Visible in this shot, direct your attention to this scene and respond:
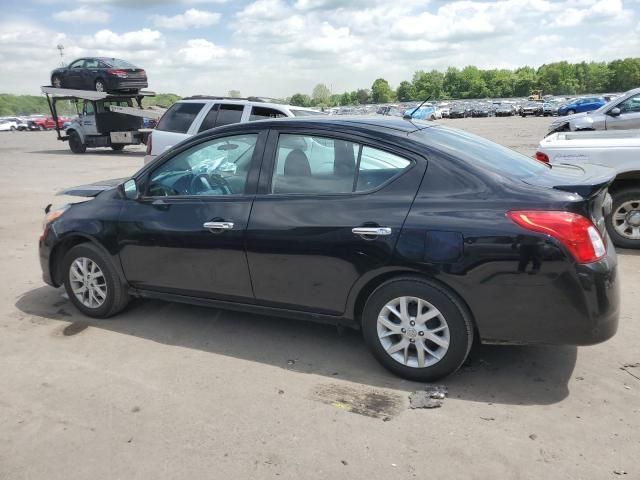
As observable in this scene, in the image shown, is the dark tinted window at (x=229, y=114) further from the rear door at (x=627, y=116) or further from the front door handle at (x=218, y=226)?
the rear door at (x=627, y=116)

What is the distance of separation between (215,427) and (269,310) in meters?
1.06

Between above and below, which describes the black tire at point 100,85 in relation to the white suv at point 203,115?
above

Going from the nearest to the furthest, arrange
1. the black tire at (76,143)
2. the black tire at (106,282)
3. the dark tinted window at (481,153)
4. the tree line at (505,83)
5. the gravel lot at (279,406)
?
the gravel lot at (279,406) → the dark tinted window at (481,153) → the black tire at (106,282) → the black tire at (76,143) → the tree line at (505,83)

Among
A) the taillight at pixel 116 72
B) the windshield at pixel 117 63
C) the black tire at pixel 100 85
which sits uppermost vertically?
the windshield at pixel 117 63

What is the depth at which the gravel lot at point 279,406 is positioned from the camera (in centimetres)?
274

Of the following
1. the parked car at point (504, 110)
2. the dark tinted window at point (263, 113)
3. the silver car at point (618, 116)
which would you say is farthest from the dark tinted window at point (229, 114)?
the parked car at point (504, 110)

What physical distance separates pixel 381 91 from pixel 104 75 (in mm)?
164284

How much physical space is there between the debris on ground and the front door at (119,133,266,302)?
1.38 m

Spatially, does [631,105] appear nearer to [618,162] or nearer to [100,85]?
[618,162]

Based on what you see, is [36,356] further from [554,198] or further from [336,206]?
[554,198]

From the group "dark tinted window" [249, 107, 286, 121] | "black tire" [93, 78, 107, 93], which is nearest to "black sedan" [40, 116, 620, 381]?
"dark tinted window" [249, 107, 286, 121]

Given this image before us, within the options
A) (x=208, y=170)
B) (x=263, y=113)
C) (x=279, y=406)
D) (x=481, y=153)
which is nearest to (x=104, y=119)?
(x=263, y=113)

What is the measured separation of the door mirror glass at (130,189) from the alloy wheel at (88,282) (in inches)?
26.0

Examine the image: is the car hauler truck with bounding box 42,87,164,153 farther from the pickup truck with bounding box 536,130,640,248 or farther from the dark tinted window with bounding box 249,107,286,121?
the pickup truck with bounding box 536,130,640,248
